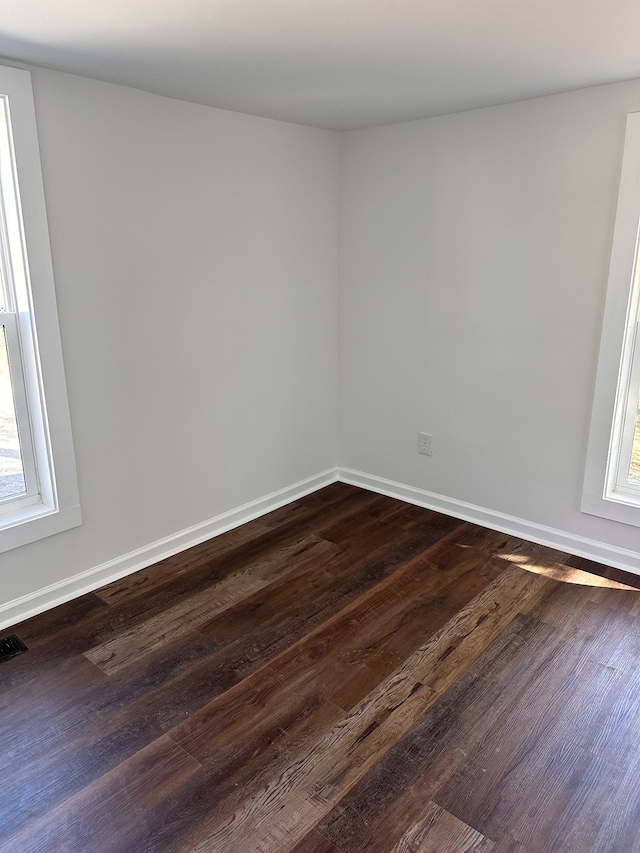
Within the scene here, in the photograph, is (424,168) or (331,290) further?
(331,290)

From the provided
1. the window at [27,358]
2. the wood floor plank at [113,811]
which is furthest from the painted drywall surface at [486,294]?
the wood floor plank at [113,811]

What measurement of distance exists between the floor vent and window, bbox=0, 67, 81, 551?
343 mm

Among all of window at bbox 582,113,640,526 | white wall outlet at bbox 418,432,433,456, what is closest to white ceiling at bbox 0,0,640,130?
window at bbox 582,113,640,526

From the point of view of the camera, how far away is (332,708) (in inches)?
77.5

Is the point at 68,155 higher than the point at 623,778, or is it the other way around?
the point at 68,155

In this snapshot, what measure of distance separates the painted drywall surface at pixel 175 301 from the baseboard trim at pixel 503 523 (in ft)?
1.71

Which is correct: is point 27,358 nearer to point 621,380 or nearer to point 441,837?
point 441,837

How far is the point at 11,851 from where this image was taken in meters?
1.51

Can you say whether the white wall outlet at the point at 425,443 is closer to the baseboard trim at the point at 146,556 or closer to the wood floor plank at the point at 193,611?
the baseboard trim at the point at 146,556

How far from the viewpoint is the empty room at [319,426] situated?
66.6 inches

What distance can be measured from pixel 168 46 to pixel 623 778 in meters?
2.55

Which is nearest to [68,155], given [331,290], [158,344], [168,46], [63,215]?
[63,215]

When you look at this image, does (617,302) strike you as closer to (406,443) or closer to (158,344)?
(406,443)

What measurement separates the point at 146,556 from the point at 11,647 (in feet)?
2.31
